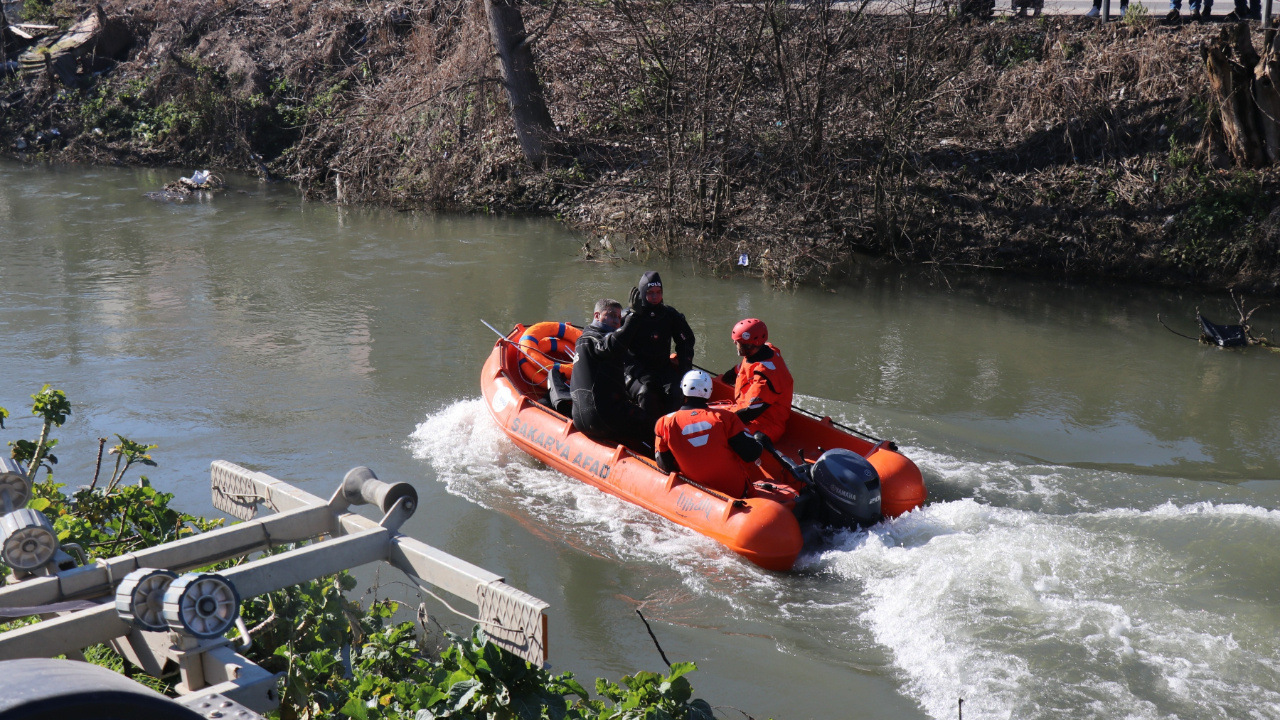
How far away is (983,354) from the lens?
1107 cm

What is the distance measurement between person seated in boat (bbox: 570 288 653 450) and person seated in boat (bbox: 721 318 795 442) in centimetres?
80

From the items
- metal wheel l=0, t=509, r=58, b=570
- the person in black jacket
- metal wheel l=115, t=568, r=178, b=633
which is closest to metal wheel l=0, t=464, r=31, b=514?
metal wheel l=0, t=509, r=58, b=570

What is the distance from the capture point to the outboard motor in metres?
6.52

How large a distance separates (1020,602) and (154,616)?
15.6 feet

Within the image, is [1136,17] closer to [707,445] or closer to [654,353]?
[654,353]

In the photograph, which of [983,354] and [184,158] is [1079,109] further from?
[184,158]

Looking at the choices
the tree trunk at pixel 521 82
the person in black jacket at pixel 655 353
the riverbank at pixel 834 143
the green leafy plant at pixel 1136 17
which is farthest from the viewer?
the tree trunk at pixel 521 82

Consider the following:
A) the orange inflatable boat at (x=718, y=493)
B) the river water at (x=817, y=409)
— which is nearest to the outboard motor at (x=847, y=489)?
the orange inflatable boat at (x=718, y=493)

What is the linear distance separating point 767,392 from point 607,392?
122cm

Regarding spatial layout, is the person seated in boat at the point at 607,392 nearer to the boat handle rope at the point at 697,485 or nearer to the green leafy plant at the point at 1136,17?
the boat handle rope at the point at 697,485

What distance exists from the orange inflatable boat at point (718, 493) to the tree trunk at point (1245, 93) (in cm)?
940

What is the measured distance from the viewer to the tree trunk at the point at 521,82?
17.1m

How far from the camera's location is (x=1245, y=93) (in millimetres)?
13375

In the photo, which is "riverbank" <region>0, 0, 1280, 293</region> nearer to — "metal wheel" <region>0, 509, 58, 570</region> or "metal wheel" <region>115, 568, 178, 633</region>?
"metal wheel" <region>0, 509, 58, 570</region>
